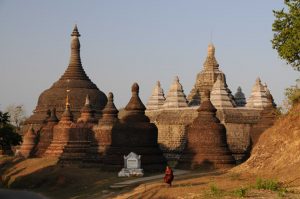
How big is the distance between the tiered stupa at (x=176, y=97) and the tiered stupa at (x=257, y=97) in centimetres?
630

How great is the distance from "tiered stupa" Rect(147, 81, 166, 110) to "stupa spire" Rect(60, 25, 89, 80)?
8.11 metres

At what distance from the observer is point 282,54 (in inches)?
906

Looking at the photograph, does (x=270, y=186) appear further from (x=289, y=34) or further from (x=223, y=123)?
(x=223, y=123)

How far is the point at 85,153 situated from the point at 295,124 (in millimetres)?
18927

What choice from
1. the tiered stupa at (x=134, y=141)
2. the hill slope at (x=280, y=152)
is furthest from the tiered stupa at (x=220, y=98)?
the hill slope at (x=280, y=152)

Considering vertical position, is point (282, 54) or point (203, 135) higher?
point (282, 54)

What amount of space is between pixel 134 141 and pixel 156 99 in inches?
932

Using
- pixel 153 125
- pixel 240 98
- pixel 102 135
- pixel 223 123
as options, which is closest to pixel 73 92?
pixel 240 98

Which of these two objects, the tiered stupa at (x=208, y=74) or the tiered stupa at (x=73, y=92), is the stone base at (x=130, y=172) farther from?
the tiered stupa at (x=73, y=92)

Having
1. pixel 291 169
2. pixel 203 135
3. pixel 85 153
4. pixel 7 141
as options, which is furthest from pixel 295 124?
pixel 85 153

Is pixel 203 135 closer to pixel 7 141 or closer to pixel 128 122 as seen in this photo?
pixel 128 122

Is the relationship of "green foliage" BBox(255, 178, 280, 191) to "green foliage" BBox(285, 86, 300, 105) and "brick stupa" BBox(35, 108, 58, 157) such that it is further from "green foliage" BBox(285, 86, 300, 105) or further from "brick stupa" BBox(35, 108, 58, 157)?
"brick stupa" BBox(35, 108, 58, 157)

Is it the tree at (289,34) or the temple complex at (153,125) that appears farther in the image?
the temple complex at (153,125)

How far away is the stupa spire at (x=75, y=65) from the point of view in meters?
60.0
